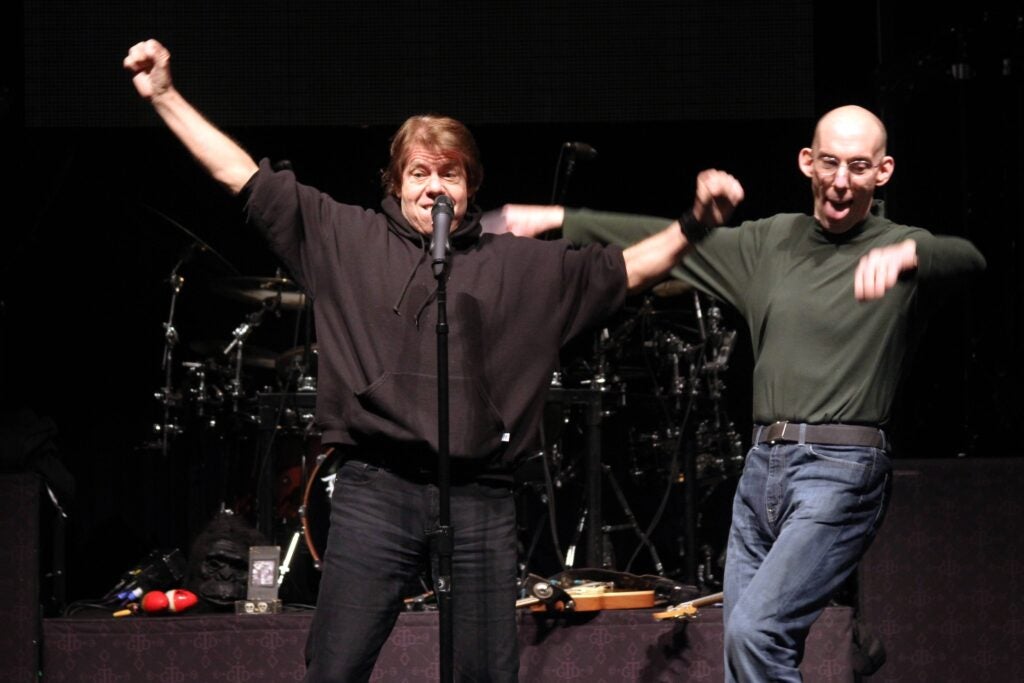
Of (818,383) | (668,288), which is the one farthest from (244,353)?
(818,383)

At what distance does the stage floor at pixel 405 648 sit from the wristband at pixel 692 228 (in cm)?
203

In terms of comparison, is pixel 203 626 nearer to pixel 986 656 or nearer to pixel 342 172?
pixel 986 656

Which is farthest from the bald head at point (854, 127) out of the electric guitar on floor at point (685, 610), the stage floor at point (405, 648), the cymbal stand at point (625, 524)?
the cymbal stand at point (625, 524)

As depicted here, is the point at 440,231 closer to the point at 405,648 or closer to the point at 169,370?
the point at 405,648

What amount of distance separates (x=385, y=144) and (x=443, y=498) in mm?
4965

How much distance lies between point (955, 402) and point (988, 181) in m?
0.96

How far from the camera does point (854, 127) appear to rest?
3.65m

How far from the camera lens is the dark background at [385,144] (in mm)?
5684

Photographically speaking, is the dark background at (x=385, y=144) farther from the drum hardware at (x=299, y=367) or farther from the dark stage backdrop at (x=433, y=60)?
the drum hardware at (x=299, y=367)

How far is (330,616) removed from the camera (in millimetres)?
3072

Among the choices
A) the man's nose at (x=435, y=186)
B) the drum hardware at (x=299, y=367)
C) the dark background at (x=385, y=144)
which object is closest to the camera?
the man's nose at (x=435, y=186)

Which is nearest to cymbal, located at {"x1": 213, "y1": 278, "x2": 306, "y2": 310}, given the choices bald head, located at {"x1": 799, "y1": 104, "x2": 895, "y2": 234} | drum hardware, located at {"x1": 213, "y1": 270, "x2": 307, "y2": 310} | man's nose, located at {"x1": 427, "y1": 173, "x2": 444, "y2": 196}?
drum hardware, located at {"x1": 213, "y1": 270, "x2": 307, "y2": 310}

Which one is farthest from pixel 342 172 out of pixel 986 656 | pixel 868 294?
pixel 868 294

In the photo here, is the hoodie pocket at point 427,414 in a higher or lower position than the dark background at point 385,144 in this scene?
lower
